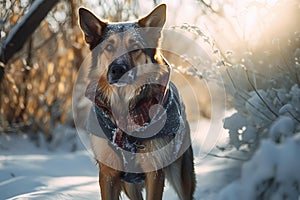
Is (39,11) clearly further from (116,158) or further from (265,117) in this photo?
(265,117)

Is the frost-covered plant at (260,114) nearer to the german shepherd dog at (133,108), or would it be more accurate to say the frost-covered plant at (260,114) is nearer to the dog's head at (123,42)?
the german shepherd dog at (133,108)

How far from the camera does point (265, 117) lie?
3.56 m

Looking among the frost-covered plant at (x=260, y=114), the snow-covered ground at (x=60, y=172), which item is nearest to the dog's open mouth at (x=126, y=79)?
the frost-covered plant at (x=260, y=114)

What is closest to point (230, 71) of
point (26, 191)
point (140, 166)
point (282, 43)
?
point (282, 43)

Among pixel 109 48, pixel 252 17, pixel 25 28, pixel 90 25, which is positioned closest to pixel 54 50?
pixel 25 28

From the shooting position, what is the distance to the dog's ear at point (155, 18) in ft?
13.1

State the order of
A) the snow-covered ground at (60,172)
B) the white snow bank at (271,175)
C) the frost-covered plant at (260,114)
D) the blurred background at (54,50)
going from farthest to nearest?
1. the blurred background at (54,50)
2. the snow-covered ground at (60,172)
3. the frost-covered plant at (260,114)
4. the white snow bank at (271,175)

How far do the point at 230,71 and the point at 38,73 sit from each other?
5.24m

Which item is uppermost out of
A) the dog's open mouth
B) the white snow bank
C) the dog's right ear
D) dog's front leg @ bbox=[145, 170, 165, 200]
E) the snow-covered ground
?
the dog's right ear

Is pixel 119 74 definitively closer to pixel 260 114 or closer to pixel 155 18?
pixel 155 18

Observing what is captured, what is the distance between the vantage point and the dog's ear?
4004 millimetres

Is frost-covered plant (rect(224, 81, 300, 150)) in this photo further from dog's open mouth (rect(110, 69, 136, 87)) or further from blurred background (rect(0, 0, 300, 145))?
blurred background (rect(0, 0, 300, 145))

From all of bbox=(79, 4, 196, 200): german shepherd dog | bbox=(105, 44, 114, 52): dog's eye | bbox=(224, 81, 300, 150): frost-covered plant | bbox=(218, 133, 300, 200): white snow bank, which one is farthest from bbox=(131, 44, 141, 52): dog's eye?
bbox=(218, 133, 300, 200): white snow bank

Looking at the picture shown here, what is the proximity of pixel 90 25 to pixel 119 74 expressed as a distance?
0.51 metres
